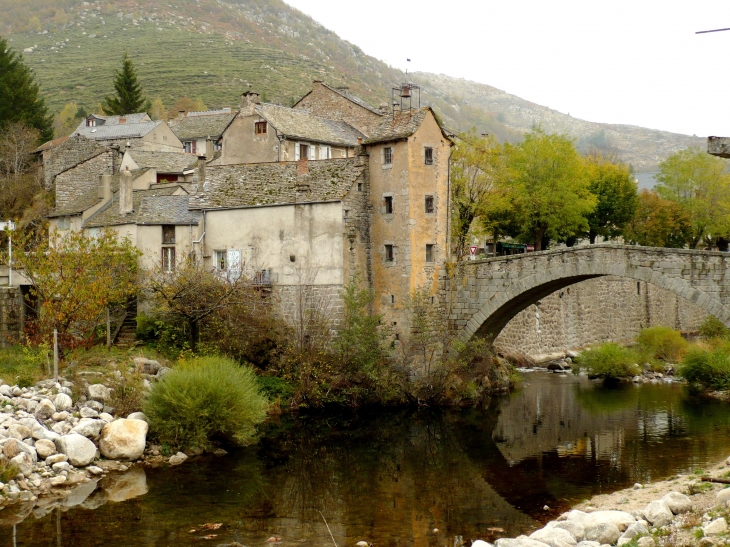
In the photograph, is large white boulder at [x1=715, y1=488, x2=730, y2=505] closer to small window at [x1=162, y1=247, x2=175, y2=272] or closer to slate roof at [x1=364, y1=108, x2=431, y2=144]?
slate roof at [x1=364, y1=108, x2=431, y2=144]

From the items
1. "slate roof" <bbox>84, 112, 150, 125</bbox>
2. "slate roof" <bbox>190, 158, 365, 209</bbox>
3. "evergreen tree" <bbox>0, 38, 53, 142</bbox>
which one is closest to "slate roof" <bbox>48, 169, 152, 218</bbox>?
"slate roof" <bbox>190, 158, 365, 209</bbox>

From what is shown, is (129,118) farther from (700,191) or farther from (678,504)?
(678,504)

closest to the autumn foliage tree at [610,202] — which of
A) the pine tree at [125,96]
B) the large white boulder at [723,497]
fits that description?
the large white boulder at [723,497]

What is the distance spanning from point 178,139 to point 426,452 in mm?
38599

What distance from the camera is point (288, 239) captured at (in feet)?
106

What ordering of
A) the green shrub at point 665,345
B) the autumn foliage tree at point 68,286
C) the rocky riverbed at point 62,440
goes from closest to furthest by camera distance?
the rocky riverbed at point 62,440
the autumn foliage tree at point 68,286
the green shrub at point 665,345

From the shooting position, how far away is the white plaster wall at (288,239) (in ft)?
104

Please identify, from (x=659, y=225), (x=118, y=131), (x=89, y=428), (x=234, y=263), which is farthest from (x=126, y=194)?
(x=659, y=225)

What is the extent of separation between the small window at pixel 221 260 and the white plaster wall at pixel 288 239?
19 cm

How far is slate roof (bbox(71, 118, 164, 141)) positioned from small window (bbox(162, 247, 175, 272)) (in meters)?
22.6

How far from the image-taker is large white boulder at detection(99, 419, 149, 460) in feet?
72.8

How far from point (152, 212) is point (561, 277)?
15.8m

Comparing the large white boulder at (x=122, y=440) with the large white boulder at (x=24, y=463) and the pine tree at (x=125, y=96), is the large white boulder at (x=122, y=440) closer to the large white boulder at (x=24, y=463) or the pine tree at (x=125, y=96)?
the large white boulder at (x=24, y=463)

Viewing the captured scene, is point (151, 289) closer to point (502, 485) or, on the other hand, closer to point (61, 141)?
point (502, 485)
